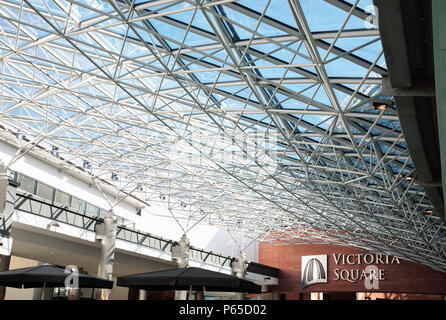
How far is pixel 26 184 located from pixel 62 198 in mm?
4987

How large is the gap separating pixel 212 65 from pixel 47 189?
26142 mm

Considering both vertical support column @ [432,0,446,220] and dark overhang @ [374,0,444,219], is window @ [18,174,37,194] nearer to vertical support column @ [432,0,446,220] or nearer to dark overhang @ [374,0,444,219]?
dark overhang @ [374,0,444,219]

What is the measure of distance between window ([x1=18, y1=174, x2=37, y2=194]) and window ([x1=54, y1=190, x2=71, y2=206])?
3.17 meters

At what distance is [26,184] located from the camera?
129 feet

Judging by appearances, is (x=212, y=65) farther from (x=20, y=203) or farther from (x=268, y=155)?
(x=20, y=203)

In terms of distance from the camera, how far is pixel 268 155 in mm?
31094

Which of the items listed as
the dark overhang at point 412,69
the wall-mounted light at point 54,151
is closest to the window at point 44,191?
the wall-mounted light at point 54,151

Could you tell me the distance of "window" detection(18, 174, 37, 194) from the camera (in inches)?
1522

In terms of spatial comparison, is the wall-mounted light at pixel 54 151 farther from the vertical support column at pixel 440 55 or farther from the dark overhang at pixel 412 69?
the vertical support column at pixel 440 55

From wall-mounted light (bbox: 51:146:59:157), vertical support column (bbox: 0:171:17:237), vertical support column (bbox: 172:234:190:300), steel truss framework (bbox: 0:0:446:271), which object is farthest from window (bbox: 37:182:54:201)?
vertical support column (bbox: 0:171:17:237)

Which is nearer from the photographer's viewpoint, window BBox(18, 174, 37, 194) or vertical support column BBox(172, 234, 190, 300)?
window BBox(18, 174, 37, 194)

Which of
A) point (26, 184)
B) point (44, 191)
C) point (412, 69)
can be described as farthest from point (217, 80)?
point (44, 191)
